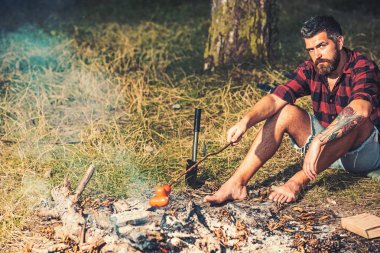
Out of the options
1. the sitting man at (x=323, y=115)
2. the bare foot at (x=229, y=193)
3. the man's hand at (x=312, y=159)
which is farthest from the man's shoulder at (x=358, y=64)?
the bare foot at (x=229, y=193)

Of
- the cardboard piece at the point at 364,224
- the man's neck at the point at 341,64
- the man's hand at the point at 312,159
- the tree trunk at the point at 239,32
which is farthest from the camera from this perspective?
the tree trunk at the point at 239,32

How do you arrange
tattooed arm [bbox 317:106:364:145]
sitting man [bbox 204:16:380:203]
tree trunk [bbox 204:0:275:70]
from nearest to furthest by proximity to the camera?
tattooed arm [bbox 317:106:364:145], sitting man [bbox 204:16:380:203], tree trunk [bbox 204:0:275:70]

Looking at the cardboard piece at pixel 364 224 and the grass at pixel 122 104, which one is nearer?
the cardboard piece at pixel 364 224

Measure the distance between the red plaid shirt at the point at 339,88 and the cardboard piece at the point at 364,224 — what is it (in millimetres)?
783

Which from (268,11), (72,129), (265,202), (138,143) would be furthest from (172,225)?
(268,11)

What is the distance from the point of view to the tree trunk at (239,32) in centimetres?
621

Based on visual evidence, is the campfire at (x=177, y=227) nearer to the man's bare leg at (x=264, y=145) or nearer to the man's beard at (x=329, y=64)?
the man's bare leg at (x=264, y=145)

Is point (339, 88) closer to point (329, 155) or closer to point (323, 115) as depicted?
point (323, 115)

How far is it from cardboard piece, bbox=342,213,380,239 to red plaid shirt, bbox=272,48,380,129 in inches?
30.8

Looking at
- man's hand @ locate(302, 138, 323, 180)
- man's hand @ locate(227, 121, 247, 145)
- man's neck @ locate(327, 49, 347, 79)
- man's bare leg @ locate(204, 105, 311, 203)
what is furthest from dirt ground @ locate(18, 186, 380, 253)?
man's neck @ locate(327, 49, 347, 79)

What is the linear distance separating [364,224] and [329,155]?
0.56m

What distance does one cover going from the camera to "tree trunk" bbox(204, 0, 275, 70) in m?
6.21

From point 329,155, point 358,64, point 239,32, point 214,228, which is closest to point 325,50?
point 358,64

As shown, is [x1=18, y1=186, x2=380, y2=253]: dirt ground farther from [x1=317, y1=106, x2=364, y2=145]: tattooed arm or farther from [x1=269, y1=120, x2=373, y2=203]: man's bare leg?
[x1=317, y1=106, x2=364, y2=145]: tattooed arm
